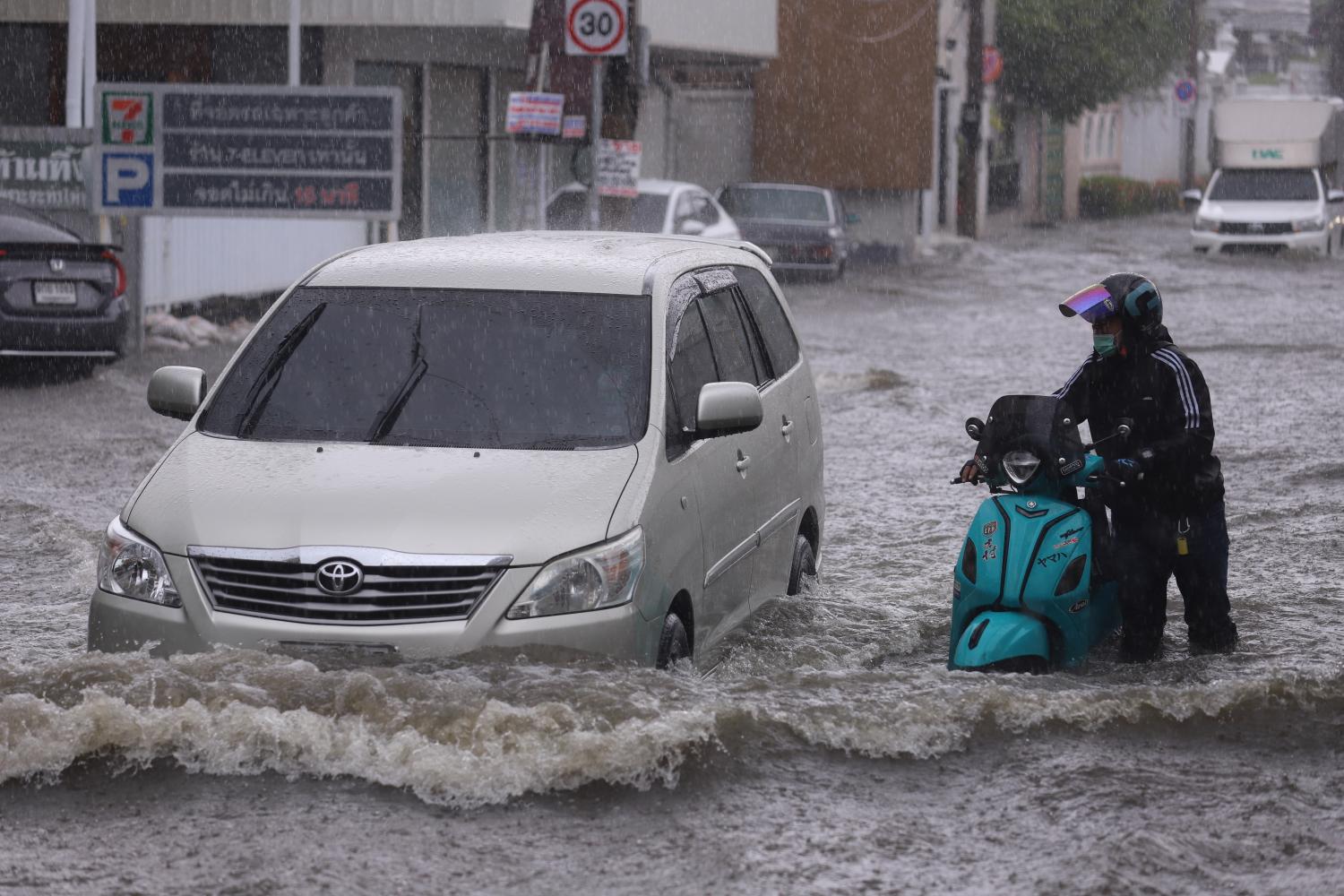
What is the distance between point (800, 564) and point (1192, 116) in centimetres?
6390

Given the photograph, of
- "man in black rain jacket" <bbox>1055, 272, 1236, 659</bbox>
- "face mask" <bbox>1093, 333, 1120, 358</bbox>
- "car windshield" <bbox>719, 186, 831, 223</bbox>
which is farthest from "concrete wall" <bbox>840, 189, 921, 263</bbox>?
"face mask" <bbox>1093, 333, 1120, 358</bbox>

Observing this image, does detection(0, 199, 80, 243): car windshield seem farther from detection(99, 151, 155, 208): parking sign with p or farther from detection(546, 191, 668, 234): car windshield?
detection(546, 191, 668, 234): car windshield

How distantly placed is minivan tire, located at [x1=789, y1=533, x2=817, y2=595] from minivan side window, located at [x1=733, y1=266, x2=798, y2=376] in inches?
26.9

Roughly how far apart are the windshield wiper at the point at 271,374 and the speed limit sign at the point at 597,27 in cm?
1137

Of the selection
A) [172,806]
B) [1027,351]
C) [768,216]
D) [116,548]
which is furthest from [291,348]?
[768,216]

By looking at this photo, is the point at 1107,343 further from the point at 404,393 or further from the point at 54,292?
the point at 54,292

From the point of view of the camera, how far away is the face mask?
A: 21.8 ft

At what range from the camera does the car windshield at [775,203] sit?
29.2m

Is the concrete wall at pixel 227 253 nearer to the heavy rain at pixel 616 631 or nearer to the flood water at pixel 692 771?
the heavy rain at pixel 616 631

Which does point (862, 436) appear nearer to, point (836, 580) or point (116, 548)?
point (836, 580)

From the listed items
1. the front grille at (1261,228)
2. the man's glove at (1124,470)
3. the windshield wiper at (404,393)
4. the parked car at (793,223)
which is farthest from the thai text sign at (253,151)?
the front grille at (1261,228)

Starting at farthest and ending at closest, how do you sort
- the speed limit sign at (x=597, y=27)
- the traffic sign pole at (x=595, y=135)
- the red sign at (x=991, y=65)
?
the red sign at (x=991, y=65) → the traffic sign pole at (x=595, y=135) → the speed limit sign at (x=597, y=27)

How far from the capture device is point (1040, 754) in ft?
19.7

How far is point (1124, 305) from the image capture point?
6.58 meters
